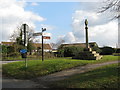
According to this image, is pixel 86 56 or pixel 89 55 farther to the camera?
pixel 86 56

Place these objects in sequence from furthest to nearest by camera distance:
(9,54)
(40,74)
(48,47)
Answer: (48,47)
(9,54)
(40,74)

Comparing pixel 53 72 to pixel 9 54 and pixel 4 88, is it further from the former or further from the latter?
pixel 9 54

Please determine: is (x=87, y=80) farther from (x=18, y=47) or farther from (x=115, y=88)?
(x=18, y=47)

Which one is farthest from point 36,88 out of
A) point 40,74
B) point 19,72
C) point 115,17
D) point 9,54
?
point 9,54

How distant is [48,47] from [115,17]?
7786cm

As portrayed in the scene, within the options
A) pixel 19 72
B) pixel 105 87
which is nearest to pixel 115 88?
pixel 105 87

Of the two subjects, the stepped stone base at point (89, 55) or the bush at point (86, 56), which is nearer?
the stepped stone base at point (89, 55)

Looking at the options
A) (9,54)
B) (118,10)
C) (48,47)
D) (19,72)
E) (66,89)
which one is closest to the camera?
(66,89)

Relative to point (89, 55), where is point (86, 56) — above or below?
below

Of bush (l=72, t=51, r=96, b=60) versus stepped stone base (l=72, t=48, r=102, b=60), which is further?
bush (l=72, t=51, r=96, b=60)

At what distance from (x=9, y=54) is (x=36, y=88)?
104 ft

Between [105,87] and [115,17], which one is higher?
[115,17]

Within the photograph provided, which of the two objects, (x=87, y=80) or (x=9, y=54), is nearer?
(x=87, y=80)

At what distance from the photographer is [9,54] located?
125 ft
